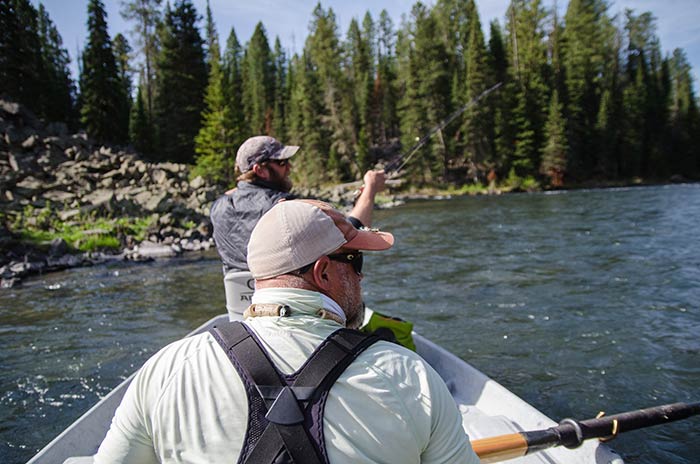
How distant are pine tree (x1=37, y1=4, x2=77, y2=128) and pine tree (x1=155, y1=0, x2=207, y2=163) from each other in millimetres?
7413

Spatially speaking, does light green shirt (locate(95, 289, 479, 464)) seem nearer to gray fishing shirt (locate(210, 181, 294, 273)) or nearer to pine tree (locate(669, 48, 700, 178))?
gray fishing shirt (locate(210, 181, 294, 273))

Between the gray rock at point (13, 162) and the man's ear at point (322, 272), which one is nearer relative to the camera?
the man's ear at point (322, 272)

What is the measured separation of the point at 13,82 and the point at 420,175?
3272cm

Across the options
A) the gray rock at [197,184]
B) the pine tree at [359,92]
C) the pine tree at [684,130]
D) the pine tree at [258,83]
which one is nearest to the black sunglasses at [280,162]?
the gray rock at [197,184]

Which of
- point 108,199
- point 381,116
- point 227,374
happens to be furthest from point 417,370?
point 381,116

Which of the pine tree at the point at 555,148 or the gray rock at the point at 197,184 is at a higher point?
the pine tree at the point at 555,148

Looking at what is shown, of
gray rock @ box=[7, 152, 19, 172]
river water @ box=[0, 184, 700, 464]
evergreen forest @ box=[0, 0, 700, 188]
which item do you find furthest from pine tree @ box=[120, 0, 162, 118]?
river water @ box=[0, 184, 700, 464]

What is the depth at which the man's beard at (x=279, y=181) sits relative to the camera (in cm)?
347

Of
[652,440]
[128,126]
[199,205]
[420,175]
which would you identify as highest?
[128,126]

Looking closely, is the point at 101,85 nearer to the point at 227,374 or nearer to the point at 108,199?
the point at 108,199

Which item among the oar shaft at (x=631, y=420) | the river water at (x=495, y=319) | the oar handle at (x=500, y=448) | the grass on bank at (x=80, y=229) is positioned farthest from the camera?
the grass on bank at (x=80, y=229)

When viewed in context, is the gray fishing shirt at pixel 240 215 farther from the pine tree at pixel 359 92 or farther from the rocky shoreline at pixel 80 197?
the pine tree at pixel 359 92

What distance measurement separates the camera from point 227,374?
1.24m

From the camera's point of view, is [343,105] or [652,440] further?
[343,105]
